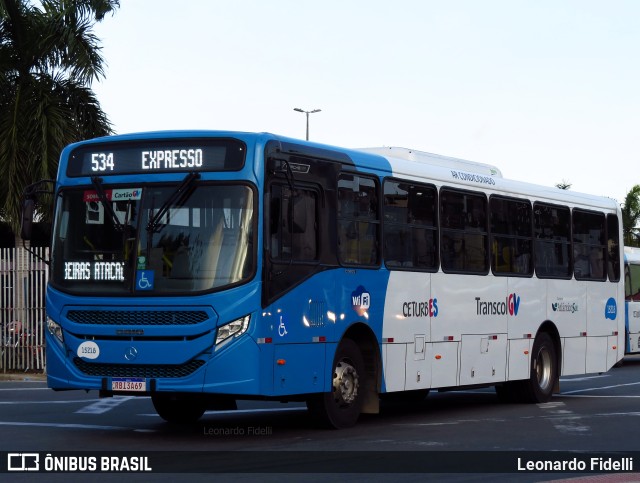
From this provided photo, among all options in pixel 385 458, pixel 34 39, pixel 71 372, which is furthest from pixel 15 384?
pixel 385 458

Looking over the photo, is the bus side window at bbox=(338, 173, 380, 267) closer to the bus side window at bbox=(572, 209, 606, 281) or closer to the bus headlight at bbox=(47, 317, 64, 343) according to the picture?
the bus headlight at bbox=(47, 317, 64, 343)

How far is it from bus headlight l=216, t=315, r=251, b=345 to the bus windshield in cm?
40

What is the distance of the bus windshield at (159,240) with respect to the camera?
1364 centimetres

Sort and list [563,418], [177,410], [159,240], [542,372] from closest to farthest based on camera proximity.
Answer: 1. [159,240]
2. [177,410]
3. [563,418]
4. [542,372]

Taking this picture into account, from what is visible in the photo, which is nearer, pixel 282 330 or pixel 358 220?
pixel 282 330

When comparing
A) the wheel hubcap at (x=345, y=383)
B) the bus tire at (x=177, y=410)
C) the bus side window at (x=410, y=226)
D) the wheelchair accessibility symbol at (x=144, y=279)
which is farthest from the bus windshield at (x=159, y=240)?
the bus side window at (x=410, y=226)

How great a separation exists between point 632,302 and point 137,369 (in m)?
22.9

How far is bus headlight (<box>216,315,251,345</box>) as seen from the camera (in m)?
13.5

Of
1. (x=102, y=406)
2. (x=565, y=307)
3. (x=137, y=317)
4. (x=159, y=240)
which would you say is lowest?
(x=102, y=406)

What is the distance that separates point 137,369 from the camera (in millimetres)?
13805

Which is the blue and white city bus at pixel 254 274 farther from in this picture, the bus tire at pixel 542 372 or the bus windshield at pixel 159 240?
the bus tire at pixel 542 372

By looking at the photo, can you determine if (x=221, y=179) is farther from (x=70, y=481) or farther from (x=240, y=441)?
(x=70, y=481)

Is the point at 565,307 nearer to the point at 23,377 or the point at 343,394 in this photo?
the point at 343,394

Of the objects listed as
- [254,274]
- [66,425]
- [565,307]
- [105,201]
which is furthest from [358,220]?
[565,307]
